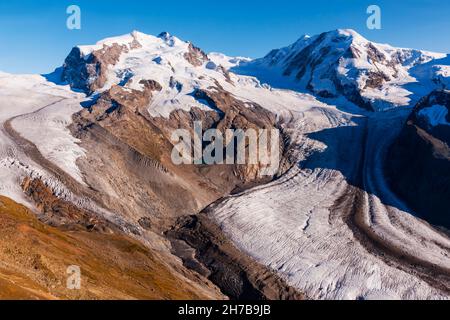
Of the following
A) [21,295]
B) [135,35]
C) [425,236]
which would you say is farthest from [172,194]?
[135,35]

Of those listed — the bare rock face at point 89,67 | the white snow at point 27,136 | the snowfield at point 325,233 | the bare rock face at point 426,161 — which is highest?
the bare rock face at point 89,67

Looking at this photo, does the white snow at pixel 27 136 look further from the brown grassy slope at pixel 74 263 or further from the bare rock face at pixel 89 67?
the brown grassy slope at pixel 74 263

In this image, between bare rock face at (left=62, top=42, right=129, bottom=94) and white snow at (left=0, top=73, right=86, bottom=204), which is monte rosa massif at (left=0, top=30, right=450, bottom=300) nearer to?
white snow at (left=0, top=73, right=86, bottom=204)

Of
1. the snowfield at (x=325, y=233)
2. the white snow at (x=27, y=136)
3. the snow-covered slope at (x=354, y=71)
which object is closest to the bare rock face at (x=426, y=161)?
the snowfield at (x=325, y=233)

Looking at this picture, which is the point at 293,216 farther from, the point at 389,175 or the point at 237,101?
the point at 237,101

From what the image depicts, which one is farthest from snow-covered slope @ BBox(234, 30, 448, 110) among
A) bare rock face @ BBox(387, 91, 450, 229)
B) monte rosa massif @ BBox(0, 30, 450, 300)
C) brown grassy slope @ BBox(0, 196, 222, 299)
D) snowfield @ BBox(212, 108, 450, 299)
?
brown grassy slope @ BBox(0, 196, 222, 299)
